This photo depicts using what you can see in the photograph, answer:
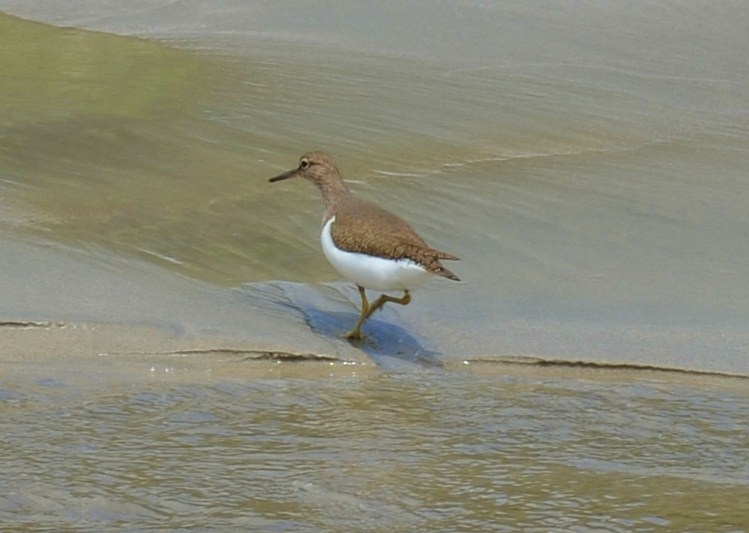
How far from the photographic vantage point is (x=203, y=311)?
18.7 feet

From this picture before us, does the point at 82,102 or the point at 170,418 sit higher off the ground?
the point at 82,102

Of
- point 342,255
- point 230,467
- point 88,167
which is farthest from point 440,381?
point 88,167

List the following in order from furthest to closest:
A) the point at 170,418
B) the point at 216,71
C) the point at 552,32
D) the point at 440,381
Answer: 1. the point at 552,32
2. the point at 216,71
3. the point at 440,381
4. the point at 170,418

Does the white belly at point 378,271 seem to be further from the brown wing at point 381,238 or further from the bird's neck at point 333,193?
the bird's neck at point 333,193

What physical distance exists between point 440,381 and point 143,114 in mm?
3576

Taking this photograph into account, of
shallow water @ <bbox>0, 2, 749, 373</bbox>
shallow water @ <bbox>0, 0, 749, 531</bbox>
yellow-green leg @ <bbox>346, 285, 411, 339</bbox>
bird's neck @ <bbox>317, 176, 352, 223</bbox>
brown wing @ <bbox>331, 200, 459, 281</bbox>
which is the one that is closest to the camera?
shallow water @ <bbox>0, 0, 749, 531</bbox>

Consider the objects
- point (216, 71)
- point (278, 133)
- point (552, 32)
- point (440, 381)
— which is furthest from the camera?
point (552, 32)

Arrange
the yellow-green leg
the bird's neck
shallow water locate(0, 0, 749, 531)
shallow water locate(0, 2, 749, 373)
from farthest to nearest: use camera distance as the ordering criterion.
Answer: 1. the bird's neck
2. shallow water locate(0, 2, 749, 373)
3. the yellow-green leg
4. shallow water locate(0, 0, 749, 531)

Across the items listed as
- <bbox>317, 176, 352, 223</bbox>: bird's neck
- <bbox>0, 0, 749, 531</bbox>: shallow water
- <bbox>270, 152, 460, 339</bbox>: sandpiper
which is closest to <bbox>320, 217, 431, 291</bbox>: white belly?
<bbox>270, 152, 460, 339</bbox>: sandpiper

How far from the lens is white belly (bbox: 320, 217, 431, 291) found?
5.57m

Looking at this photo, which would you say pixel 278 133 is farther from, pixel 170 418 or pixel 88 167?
pixel 170 418

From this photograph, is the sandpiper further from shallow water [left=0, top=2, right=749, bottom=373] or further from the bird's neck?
shallow water [left=0, top=2, right=749, bottom=373]

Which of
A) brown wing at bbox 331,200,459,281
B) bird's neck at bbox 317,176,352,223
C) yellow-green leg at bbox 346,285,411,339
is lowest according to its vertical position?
yellow-green leg at bbox 346,285,411,339

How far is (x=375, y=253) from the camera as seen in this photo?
566cm
